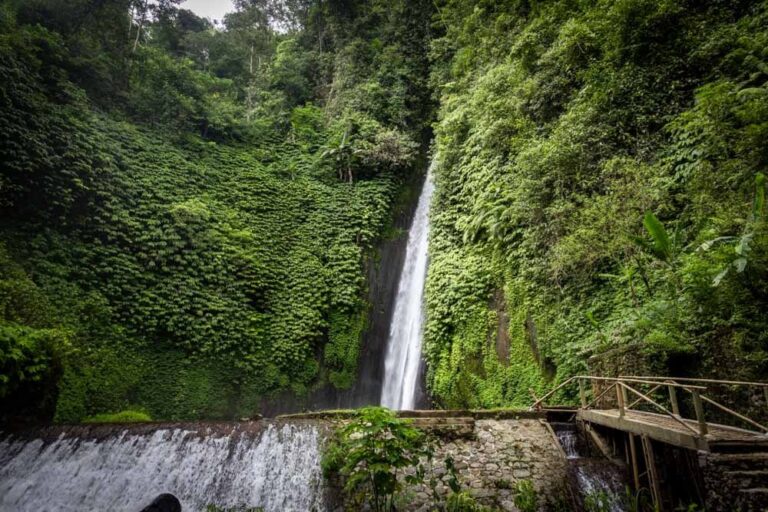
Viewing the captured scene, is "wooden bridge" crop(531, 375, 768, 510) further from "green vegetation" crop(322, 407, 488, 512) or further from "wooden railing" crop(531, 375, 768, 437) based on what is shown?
"green vegetation" crop(322, 407, 488, 512)

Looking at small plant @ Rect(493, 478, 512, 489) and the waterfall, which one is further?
small plant @ Rect(493, 478, 512, 489)

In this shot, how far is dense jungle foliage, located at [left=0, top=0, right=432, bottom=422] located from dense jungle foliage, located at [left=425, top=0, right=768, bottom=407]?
4529 mm

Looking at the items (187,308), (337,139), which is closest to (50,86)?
(187,308)

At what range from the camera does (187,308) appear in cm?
1141

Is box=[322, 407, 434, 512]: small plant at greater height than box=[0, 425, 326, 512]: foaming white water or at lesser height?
greater

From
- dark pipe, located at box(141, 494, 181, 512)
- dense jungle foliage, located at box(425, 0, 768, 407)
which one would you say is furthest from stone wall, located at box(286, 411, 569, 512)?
dark pipe, located at box(141, 494, 181, 512)

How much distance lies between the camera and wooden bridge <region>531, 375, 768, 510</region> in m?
3.96

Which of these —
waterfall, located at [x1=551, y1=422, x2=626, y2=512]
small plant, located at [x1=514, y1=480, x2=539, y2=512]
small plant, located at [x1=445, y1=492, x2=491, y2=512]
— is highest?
waterfall, located at [x1=551, y1=422, x2=626, y2=512]

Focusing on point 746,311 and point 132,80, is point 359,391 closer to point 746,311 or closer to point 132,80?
point 746,311

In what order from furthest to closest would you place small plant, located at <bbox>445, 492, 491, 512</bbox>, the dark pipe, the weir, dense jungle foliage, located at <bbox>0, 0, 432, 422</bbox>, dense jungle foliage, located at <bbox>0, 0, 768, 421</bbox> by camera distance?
dense jungle foliage, located at <bbox>0, 0, 432, 422</bbox>, dense jungle foliage, located at <bbox>0, 0, 768, 421</bbox>, the weir, the dark pipe, small plant, located at <bbox>445, 492, 491, 512</bbox>

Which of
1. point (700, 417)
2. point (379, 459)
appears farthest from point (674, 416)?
point (379, 459)

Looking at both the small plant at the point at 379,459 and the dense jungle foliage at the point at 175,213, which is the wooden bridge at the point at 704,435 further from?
the dense jungle foliage at the point at 175,213

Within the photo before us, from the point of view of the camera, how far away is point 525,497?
210 inches

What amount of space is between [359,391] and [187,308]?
20.2 ft
